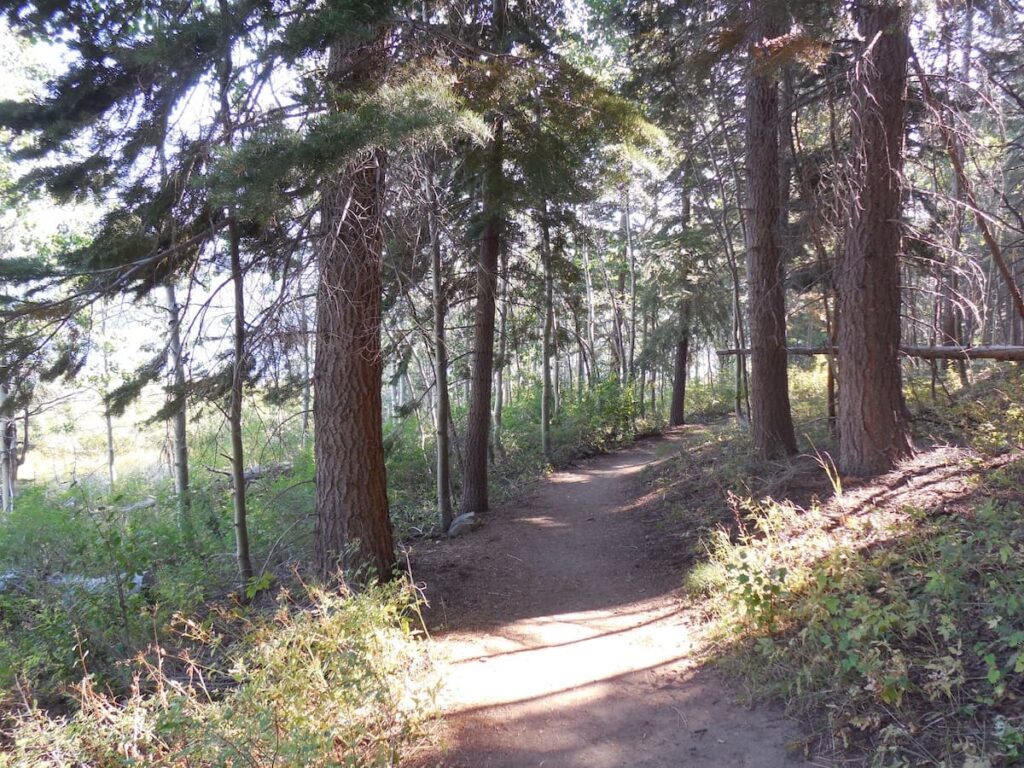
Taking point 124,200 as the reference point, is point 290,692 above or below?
below

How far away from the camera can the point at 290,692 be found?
3619 millimetres

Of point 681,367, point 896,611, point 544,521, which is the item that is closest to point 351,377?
point 896,611

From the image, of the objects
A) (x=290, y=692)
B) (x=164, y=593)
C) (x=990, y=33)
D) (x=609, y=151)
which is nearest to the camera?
(x=290, y=692)

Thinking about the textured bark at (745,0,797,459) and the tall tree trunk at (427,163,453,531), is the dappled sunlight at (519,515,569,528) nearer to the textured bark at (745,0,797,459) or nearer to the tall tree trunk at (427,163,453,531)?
the tall tree trunk at (427,163,453,531)

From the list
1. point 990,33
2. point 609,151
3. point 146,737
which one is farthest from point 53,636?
point 990,33

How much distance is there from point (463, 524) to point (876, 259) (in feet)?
21.8

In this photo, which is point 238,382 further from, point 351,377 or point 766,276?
point 766,276

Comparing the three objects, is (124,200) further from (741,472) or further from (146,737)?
(741,472)

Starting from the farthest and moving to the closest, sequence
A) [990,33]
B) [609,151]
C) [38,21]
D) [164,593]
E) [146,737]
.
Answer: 1. [990,33]
2. [609,151]
3. [164,593]
4. [38,21]
5. [146,737]

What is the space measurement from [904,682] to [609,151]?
5.47m

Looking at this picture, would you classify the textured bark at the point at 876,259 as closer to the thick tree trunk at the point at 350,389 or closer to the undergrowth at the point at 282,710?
the thick tree trunk at the point at 350,389

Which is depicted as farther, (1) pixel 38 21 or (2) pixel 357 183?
(2) pixel 357 183

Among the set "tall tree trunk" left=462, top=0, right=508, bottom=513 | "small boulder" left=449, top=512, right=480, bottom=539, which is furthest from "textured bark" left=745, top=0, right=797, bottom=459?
"small boulder" left=449, top=512, right=480, bottom=539

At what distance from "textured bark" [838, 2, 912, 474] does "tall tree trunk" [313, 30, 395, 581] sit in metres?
4.88
